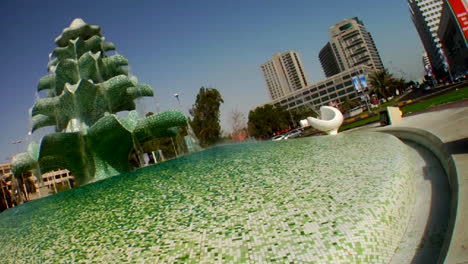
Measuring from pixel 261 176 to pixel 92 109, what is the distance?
12.3 m

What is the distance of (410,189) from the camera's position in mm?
4996

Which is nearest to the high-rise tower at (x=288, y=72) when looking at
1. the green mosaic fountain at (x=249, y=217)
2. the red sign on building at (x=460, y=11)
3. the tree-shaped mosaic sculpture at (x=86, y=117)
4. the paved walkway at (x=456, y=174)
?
the tree-shaped mosaic sculpture at (x=86, y=117)

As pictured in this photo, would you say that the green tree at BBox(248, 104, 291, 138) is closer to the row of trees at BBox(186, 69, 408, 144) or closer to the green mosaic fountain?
the row of trees at BBox(186, 69, 408, 144)

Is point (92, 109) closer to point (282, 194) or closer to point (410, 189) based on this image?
point (282, 194)

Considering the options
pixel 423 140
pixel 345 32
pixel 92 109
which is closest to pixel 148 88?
pixel 92 109

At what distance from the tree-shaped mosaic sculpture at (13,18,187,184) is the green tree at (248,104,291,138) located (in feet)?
175

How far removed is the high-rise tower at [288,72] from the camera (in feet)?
597

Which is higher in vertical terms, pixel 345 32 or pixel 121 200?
pixel 345 32

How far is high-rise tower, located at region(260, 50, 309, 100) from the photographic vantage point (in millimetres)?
181875

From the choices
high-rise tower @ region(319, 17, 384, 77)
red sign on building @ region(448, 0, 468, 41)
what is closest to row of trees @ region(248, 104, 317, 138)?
red sign on building @ region(448, 0, 468, 41)

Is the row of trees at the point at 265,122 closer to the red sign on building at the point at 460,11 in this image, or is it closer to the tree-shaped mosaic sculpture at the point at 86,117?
the tree-shaped mosaic sculpture at the point at 86,117

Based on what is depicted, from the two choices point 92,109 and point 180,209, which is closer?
point 180,209

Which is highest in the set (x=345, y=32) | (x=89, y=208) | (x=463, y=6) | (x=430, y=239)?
(x=345, y=32)

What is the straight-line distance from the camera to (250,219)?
4281mm
